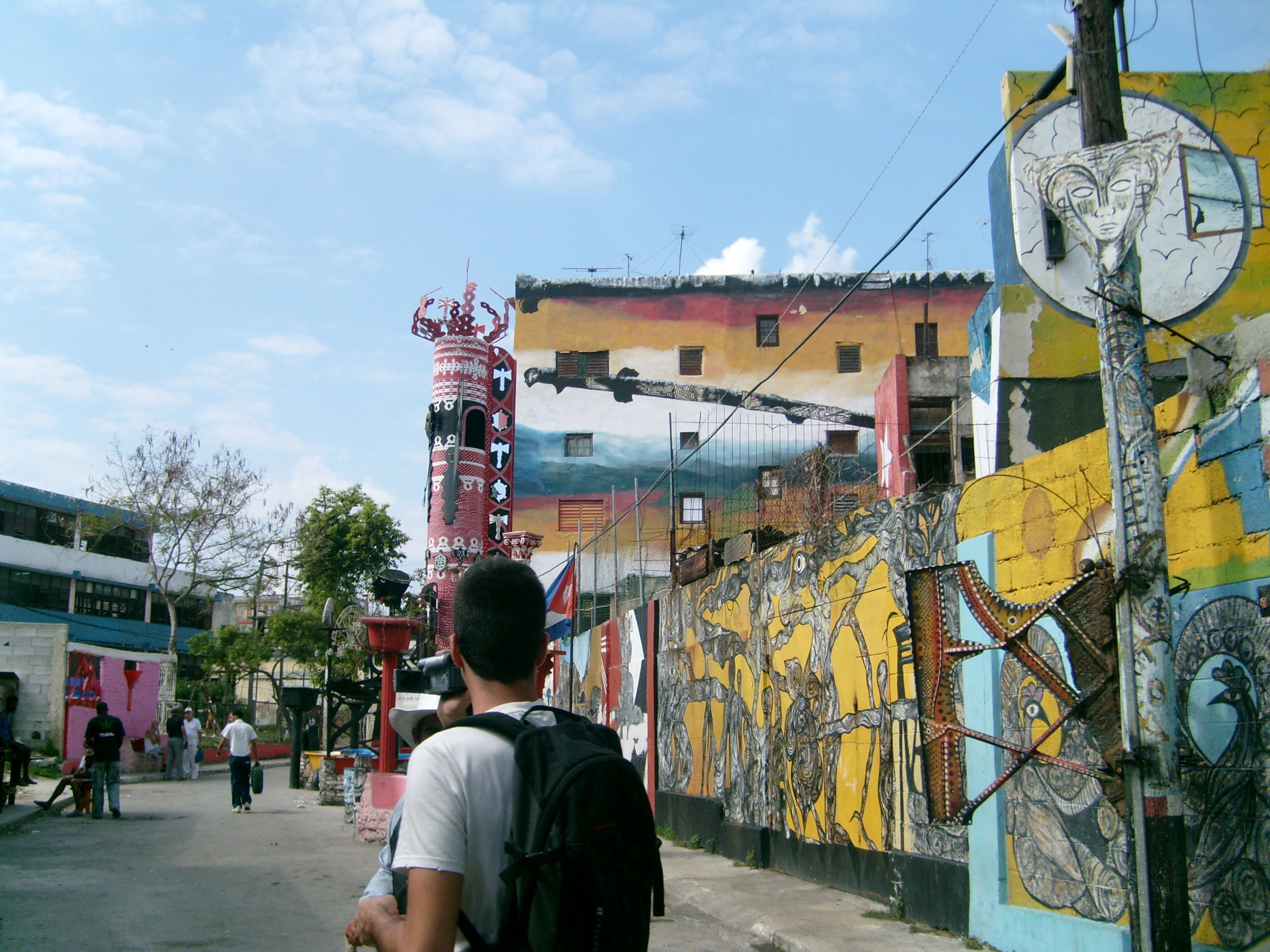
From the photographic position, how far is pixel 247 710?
42.5 metres

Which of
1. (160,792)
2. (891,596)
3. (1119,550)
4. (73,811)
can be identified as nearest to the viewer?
(1119,550)

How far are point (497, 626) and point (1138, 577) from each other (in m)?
4.08

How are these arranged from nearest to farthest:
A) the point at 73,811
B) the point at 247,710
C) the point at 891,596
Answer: the point at 891,596, the point at 73,811, the point at 247,710

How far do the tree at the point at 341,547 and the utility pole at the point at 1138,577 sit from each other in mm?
39679

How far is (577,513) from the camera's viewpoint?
146 feet

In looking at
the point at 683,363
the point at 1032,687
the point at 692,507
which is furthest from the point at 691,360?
the point at 1032,687

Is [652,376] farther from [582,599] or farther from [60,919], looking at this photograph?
[60,919]

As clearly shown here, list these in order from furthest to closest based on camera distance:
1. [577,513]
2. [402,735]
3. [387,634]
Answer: [577,513]
[387,634]
[402,735]

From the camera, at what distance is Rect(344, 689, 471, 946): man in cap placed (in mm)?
2291

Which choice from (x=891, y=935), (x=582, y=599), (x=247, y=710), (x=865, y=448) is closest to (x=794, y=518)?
(x=891, y=935)

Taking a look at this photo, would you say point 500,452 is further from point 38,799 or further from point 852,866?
point 852,866

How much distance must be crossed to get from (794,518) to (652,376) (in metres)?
30.9

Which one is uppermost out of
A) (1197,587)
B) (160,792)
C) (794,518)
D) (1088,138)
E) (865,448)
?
(865,448)

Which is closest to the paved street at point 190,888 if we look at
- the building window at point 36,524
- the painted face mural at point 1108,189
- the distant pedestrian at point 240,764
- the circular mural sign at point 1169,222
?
the distant pedestrian at point 240,764
